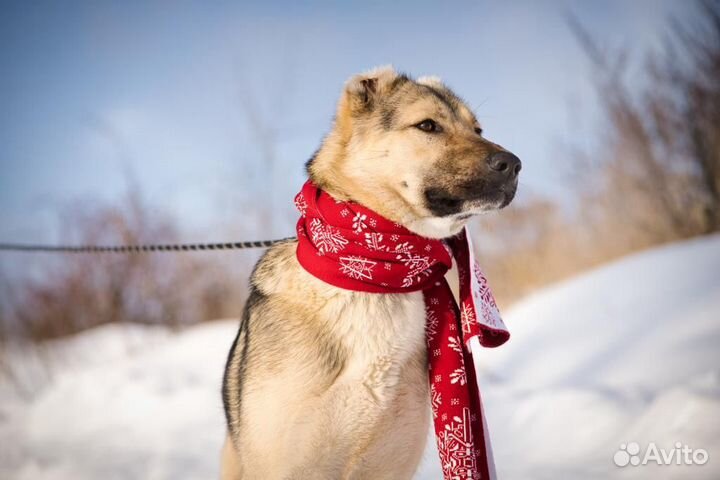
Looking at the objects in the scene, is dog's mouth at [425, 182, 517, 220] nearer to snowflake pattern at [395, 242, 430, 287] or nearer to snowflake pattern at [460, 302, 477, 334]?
snowflake pattern at [395, 242, 430, 287]

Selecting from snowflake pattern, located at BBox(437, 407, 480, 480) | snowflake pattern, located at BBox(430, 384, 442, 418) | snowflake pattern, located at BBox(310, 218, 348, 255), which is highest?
snowflake pattern, located at BBox(310, 218, 348, 255)

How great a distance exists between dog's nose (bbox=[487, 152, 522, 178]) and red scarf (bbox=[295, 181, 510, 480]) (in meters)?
0.52

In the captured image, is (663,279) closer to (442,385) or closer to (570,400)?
(570,400)

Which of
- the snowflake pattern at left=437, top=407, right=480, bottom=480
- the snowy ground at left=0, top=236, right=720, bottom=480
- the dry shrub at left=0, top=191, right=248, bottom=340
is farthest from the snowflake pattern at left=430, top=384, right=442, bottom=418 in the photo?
the dry shrub at left=0, top=191, right=248, bottom=340

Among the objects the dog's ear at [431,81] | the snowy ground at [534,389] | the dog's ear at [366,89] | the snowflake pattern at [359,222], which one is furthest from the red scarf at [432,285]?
the snowy ground at [534,389]

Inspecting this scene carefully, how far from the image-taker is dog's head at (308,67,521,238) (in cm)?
235

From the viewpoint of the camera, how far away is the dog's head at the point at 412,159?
7.70 feet

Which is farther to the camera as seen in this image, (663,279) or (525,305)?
(525,305)

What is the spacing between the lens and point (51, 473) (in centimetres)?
458

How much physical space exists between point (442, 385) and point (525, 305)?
6.74 meters

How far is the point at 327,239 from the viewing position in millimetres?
→ 2523

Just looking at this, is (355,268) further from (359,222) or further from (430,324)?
(430,324)

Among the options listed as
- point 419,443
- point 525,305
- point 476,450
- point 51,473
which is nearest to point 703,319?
point 525,305

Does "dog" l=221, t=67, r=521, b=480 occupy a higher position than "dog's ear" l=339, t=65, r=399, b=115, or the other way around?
"dog's ear" l=339, t=65, r=399, b=115
